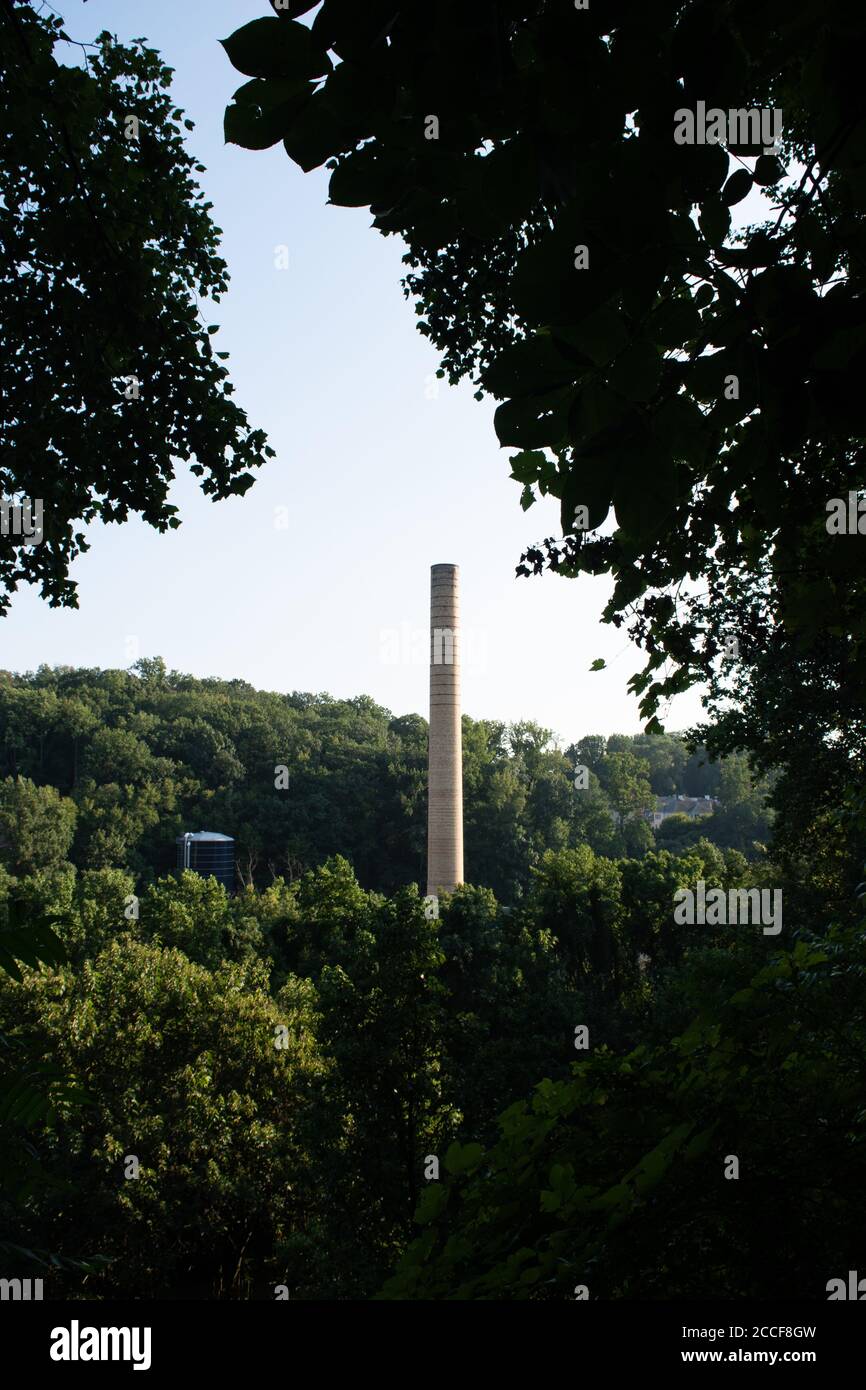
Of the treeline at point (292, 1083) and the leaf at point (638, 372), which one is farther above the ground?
the leaf at point (638, 372)

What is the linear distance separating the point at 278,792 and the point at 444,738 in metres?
26.5

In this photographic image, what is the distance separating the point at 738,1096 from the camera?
303cm

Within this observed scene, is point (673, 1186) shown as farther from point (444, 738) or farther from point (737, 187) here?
point (444, 738)

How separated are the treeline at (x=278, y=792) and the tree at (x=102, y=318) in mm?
49354

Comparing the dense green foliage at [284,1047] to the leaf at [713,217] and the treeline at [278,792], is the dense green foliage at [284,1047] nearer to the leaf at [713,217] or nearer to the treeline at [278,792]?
the leaf at [713,217]

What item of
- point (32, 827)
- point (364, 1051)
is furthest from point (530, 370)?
point (32, 827)

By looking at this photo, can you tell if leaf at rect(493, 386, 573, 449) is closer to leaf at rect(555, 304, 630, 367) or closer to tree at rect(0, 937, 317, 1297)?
leaf at rect(555, 304, 630, 367)

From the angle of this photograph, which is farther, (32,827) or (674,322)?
(32,827)

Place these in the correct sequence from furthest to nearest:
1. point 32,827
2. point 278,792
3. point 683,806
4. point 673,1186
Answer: point 683,806, point 278,792, point 32,827, point 673,1186

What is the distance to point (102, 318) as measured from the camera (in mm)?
6766

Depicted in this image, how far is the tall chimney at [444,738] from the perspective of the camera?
39875mm

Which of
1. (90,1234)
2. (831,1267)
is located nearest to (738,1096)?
(831,1267)

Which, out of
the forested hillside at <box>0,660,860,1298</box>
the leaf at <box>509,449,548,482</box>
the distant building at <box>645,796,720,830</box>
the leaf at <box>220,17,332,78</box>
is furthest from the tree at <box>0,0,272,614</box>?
the distant building at <box>645,796,720,830</box>

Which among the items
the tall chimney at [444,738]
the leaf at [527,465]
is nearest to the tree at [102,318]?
the leaf at [527,465]
